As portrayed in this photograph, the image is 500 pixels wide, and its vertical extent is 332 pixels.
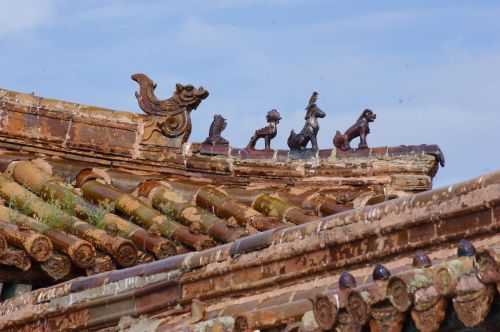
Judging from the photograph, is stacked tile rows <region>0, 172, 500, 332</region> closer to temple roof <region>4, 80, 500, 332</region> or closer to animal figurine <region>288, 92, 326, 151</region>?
temple roof <region>4, 80, 500, 332</region>

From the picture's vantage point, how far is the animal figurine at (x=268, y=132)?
17.2 metres

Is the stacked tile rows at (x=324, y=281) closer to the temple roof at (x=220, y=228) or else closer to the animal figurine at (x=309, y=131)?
the temple roof at (x=220, y=228)

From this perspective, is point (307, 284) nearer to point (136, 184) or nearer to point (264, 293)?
point (264, 293)

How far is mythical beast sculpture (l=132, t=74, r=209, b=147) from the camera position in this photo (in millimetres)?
16422

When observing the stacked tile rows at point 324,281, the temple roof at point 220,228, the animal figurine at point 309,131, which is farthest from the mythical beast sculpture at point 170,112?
the stacked tile rows at point 324,281

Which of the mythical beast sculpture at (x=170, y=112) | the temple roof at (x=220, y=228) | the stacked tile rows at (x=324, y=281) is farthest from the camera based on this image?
the mythical beast sculpture at (x=170, y=112)

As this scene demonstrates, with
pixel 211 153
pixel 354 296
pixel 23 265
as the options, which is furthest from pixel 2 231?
pixel 354 296

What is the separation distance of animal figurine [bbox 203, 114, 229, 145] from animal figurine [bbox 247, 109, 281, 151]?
30 cm

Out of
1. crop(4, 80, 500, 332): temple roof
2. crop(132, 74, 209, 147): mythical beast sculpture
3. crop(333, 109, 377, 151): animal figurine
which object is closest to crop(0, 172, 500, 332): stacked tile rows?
crop(4, 80, 500, 332): temple roof

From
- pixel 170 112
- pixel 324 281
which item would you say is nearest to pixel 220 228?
pixel 170 112

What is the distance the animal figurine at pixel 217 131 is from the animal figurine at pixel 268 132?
30 centimetres

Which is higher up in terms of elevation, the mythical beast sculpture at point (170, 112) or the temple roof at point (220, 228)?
the mythical beast sculpture at point (170, 112)

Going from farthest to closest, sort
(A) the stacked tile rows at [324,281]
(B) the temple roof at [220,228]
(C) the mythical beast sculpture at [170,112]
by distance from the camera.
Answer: (C) the mythical beast sculpture at [170,112]
(B) the temple roof at [220,228]
(A) the stacked tile rows at [324,281]

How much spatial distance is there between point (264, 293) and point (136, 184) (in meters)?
6.24
